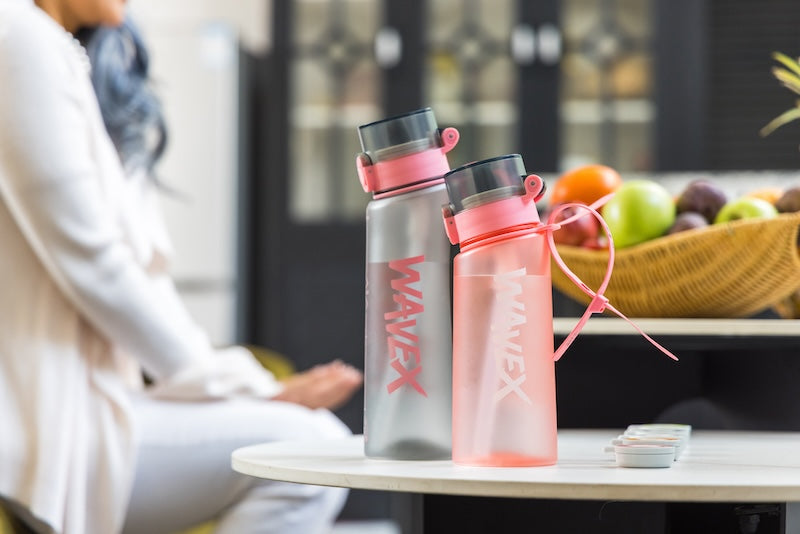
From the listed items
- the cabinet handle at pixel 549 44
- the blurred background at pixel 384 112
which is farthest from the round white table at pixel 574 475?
the cabinet handle at pixel 549 44

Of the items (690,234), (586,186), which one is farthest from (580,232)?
(690,234)

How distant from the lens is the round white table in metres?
0.73

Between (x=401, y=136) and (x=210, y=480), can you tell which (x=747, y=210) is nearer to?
(x=401, y=136)

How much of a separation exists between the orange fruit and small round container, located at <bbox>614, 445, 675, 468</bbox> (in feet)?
1.93

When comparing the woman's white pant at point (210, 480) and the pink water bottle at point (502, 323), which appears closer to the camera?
the pink water bottle at point (502, 323)

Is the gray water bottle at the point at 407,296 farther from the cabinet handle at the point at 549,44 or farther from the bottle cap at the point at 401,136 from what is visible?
the cabinet handle at the point at 549,44

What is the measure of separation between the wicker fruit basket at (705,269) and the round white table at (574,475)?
0.26 metres

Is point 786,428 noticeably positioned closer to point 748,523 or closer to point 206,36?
point 748,523

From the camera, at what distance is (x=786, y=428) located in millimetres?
Answer: 1362

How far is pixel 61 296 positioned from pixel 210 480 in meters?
0.32

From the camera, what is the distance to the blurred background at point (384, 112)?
3.87 m

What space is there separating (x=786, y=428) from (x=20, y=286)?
0.98m

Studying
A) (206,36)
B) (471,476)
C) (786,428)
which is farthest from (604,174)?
(206,36)

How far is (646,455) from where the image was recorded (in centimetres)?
85
